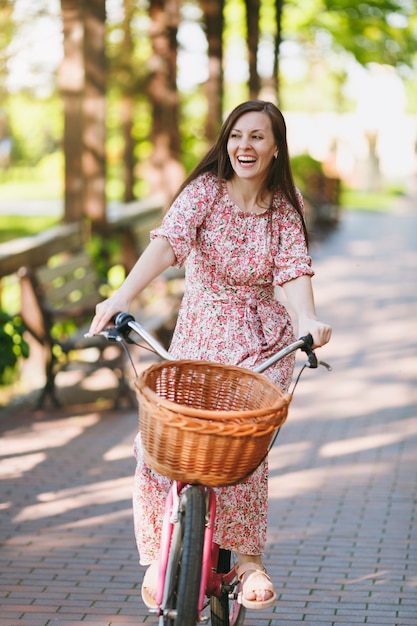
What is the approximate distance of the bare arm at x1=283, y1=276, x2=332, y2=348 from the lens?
344 centimetres

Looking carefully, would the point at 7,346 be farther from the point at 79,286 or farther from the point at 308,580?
the point at 308,580

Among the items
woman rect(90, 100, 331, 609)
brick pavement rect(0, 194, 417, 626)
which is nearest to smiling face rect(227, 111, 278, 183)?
woman rect(90, 100, 331, 609)

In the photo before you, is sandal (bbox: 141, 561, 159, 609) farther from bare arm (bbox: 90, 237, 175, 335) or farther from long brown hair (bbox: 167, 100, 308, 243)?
long brown hair (bbox: 167, 100, 308, 243)

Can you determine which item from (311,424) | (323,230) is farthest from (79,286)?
(323,230)

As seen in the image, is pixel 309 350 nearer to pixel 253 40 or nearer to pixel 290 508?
pixel 290 508

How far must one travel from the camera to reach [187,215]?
370 centimetres

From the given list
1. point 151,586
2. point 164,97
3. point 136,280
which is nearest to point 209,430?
point 136,280

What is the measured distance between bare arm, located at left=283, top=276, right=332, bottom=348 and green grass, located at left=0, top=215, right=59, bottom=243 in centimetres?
2000

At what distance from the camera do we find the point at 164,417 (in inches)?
118

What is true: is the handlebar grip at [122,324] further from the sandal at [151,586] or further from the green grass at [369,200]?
the green grass at [369,200]

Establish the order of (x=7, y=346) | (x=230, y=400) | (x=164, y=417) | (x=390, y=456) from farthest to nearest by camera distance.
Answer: (x=7, y=346) < (x=390, y=456) < (x=230, y=400) < (x=164, y=417)

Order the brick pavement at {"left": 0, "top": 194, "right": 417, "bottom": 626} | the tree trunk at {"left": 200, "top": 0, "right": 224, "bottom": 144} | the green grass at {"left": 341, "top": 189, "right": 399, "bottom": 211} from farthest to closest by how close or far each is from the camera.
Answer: the green grass at {"left": 341, "top": 189, "right": 399, "bottom": 211}, the tree trunk at {"left": 200, "top": 0, "right": 224, "bottom": 144}, the brick pavement at {"left": 0, "top": 194, "right": 417, "bottom": 626}

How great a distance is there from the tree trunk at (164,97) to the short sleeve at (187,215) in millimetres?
10391

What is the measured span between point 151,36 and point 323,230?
8053mm
